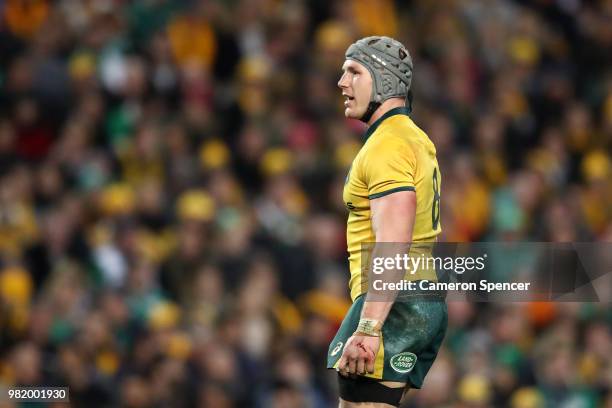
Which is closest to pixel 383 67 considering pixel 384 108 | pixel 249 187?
pixel 384 108

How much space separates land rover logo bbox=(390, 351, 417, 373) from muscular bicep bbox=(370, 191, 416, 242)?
0.56m

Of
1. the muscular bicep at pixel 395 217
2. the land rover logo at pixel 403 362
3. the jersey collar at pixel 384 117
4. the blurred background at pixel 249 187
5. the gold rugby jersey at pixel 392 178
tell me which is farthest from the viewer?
the blurred background at pixel 249 187

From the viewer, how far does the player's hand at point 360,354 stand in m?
5.77

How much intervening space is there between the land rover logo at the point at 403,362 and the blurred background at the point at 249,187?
4.80m

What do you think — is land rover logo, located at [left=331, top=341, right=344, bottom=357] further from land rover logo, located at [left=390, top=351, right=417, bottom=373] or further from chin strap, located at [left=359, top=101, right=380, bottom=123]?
chin strap, located at [left=359, top=101, right=380, bottom=123]

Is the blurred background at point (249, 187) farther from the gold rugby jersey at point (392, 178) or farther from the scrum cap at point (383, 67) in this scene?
the scrum cap at point (383, 67)

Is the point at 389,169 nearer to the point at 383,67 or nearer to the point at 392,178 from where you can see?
the point at 392,178

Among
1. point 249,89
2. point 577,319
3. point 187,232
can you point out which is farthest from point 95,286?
point 577,319

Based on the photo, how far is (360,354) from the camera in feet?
18.9

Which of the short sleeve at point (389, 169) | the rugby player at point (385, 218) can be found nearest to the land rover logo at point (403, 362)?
the rugby player at point (385, 218)

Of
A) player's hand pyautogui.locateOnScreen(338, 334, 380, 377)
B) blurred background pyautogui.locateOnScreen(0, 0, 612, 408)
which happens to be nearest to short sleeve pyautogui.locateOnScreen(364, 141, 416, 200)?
player's hand pyautogui.locateOnScreen(338, 334, 380, 377)

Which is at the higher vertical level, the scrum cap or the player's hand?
the scrum cap

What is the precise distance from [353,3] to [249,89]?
2.05 metres

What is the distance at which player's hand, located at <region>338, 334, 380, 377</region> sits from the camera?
577cm
